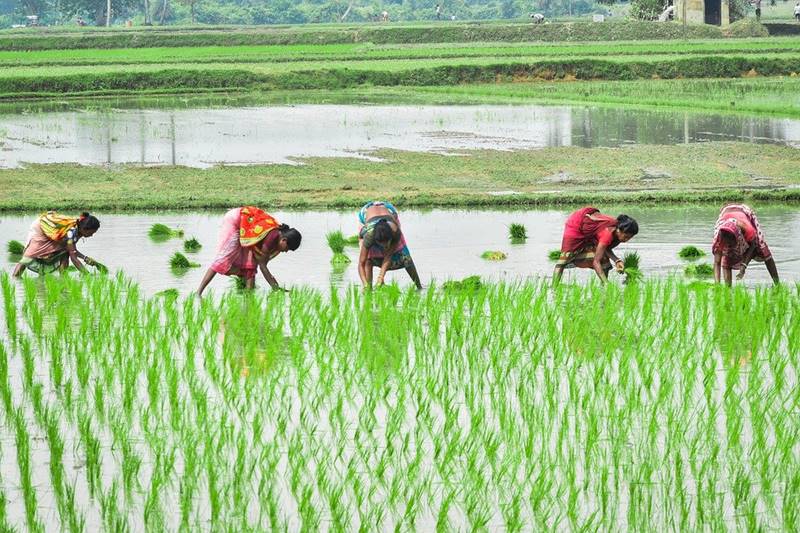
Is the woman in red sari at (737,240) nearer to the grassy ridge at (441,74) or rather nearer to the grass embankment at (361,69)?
the grass embankment at (361,69)

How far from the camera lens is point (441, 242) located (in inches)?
451

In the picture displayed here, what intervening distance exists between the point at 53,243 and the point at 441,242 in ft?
10.9

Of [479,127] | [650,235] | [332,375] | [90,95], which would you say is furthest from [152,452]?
[90,95]

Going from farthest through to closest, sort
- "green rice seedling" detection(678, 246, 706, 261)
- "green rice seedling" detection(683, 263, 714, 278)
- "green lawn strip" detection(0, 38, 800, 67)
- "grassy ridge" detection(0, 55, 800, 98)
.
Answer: "green lawn strip" detection(0, 38, 800, 67) → "grassy ridge" detection(0, 55, 800, 98) → "green rice seedling" detection(678, 246, 706, 261) → "green rice seedling" detection(683, 263, 714, 278)

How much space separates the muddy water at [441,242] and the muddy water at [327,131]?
15.1 feet

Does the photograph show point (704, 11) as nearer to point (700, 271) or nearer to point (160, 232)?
point (160, 232)

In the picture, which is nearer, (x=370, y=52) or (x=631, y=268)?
(x=631, y=268)

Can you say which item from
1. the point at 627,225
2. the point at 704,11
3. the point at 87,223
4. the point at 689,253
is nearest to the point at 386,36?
the point at 704,11

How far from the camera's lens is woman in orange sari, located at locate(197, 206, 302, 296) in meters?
8.12

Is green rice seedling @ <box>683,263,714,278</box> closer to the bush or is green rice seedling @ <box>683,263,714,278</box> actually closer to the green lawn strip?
the green lawn strip

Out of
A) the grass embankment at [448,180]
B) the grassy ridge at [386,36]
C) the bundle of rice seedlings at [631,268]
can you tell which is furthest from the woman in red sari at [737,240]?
the grassy ridge at [386,36]

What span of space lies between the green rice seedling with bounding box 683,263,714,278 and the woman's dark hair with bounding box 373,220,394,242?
2462 mm

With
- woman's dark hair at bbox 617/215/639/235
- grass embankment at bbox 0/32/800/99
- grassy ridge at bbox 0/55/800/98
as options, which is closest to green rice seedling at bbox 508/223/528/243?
woman's dark hair at bbox 617/215/639/235

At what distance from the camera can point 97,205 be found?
13609 mm
